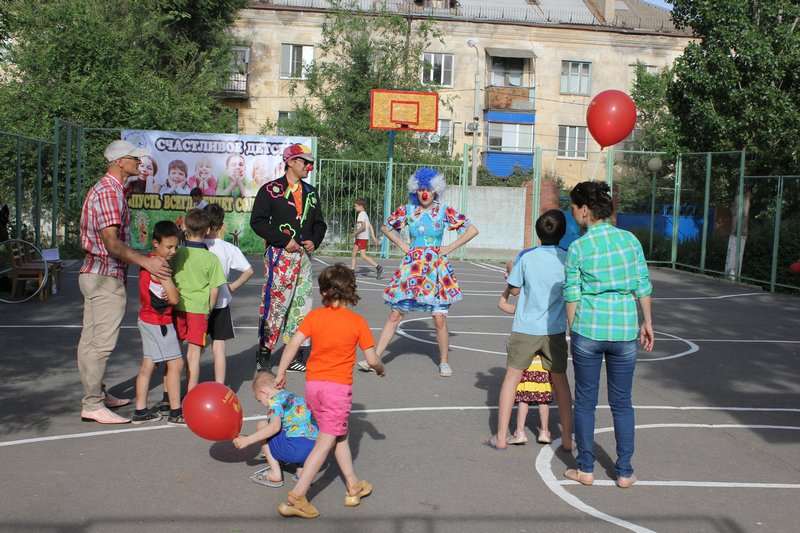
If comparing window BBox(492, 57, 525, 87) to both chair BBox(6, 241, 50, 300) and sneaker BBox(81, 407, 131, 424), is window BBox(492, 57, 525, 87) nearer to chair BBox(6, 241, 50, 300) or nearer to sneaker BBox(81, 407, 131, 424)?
chair BBox(6, 241, 50, 300)

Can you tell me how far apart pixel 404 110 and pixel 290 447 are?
21.2 m

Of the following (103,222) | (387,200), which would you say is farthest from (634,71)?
(103,222)

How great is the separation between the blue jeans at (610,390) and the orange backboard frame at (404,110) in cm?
2033

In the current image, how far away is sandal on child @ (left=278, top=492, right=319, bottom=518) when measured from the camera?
5.10 m

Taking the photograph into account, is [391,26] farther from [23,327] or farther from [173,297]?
[173,297]

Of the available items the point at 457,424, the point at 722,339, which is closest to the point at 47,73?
the point at 722,339

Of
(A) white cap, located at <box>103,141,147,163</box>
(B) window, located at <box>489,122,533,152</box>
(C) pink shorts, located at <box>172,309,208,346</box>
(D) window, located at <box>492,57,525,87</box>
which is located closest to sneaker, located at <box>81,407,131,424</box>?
(C) pink shorts, located at <box>172,309,208,346</box>

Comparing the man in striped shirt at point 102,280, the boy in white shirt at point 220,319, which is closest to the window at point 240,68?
the boy in white shirt at point 220,319

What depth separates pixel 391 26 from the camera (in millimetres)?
38062

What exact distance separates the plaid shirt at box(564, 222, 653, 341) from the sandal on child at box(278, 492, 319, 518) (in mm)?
1986

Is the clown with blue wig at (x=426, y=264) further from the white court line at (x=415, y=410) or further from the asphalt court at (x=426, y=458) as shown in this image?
the white court line at (x=415, y=410)

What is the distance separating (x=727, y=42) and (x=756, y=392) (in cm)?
1526

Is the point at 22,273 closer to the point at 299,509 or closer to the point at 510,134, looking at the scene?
the point at 299,509

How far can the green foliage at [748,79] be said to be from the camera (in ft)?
70.9
